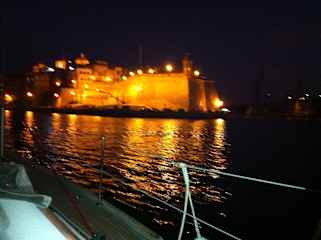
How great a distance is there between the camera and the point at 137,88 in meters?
97.2

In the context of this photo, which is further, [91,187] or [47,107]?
[47,107]

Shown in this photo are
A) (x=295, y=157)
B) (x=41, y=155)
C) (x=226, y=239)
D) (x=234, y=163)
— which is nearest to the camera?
(x=226, y=239)

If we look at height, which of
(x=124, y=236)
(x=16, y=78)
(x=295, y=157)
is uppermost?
(x=16, y=78)

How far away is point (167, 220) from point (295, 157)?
2104cm

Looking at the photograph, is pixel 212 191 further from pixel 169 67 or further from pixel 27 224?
pixel 169 67

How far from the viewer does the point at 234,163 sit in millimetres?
23938

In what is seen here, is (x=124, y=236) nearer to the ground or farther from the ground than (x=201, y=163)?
farther from the ground

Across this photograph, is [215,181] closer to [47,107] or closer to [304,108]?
[47,107]

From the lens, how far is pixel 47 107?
102m

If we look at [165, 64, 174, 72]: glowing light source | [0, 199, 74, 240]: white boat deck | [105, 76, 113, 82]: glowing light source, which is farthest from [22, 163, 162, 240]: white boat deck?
[105, 76, 113, 82]: glowing light source

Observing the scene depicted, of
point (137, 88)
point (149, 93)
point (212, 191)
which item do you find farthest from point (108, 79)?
point (212, 191)

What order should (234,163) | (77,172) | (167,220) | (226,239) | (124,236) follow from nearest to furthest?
1. (124,236)
2. (226,239)
3. (167,220)
4. (77,172)
5. (234,163)

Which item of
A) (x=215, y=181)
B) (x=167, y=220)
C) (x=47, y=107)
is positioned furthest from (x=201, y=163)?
(x=47, y=107)

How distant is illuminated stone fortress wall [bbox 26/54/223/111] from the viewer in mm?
92812
